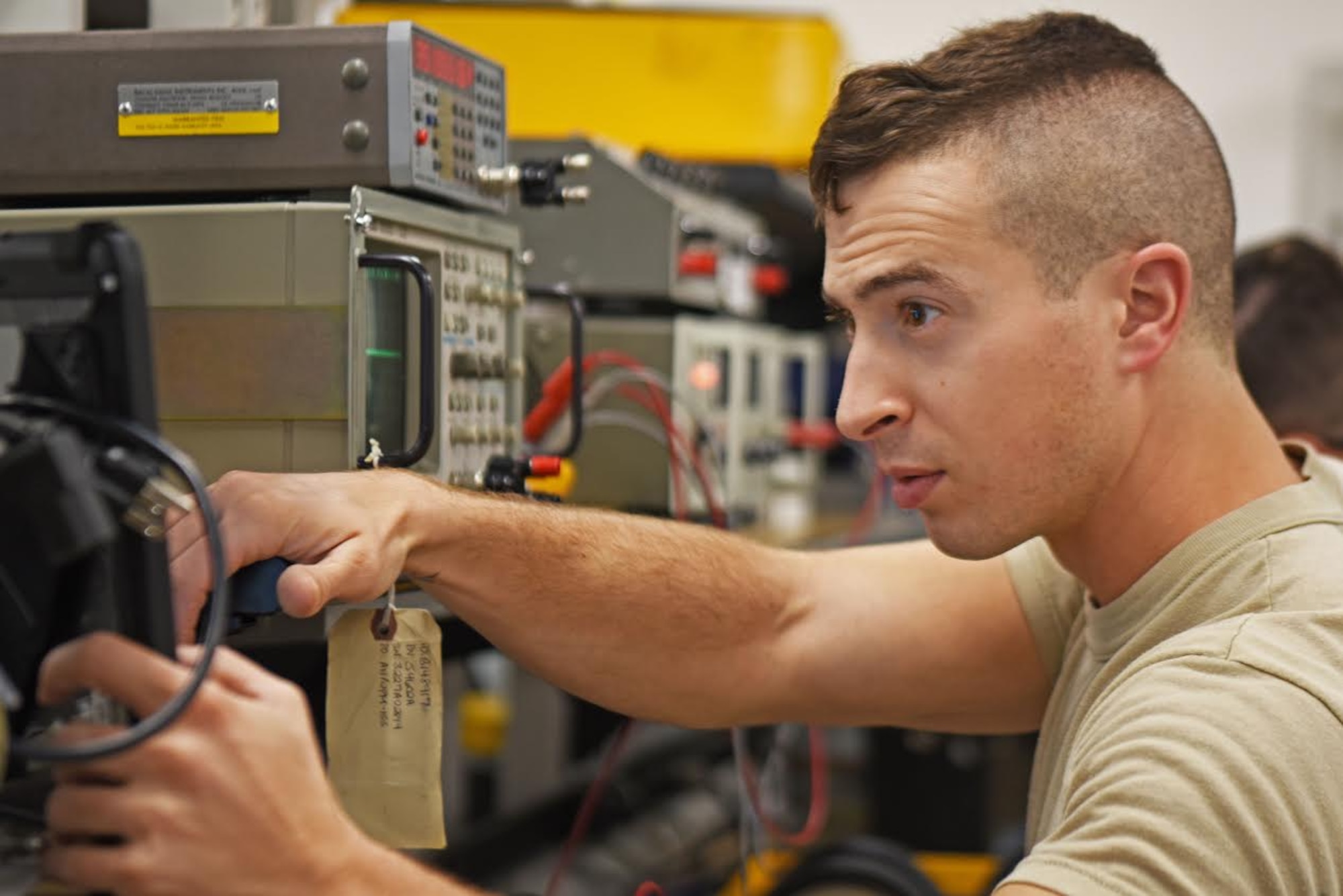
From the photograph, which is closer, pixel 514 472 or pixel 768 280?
pixel 514 472

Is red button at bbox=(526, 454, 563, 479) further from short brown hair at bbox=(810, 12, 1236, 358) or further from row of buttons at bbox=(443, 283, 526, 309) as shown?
short brown hair at bbox=(810, 12, 1236, 358)

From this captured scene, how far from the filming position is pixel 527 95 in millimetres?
3158

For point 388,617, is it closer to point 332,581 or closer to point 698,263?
point 332,581

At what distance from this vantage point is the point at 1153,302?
1333 millimetres

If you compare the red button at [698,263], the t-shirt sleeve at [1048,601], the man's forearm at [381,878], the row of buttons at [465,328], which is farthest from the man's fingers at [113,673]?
the red button at [698,263]

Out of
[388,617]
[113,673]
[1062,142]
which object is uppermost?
[1062,142]

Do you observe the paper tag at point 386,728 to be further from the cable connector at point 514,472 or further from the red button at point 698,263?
the red button at point 698,263

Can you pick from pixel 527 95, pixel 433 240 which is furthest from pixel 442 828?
pixel 527 95

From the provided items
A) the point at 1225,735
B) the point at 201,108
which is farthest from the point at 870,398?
the point at 201,108

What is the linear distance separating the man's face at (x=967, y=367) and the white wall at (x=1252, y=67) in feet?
13.3

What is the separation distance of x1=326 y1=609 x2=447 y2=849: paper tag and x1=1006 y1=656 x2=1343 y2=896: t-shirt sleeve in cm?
42

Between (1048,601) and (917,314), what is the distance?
1.39 feet

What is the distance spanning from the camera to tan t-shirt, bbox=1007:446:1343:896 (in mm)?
1022

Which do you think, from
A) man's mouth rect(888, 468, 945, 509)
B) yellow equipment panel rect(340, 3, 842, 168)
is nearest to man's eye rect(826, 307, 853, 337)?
man's mouth rect(888, 468, 945, 509)
